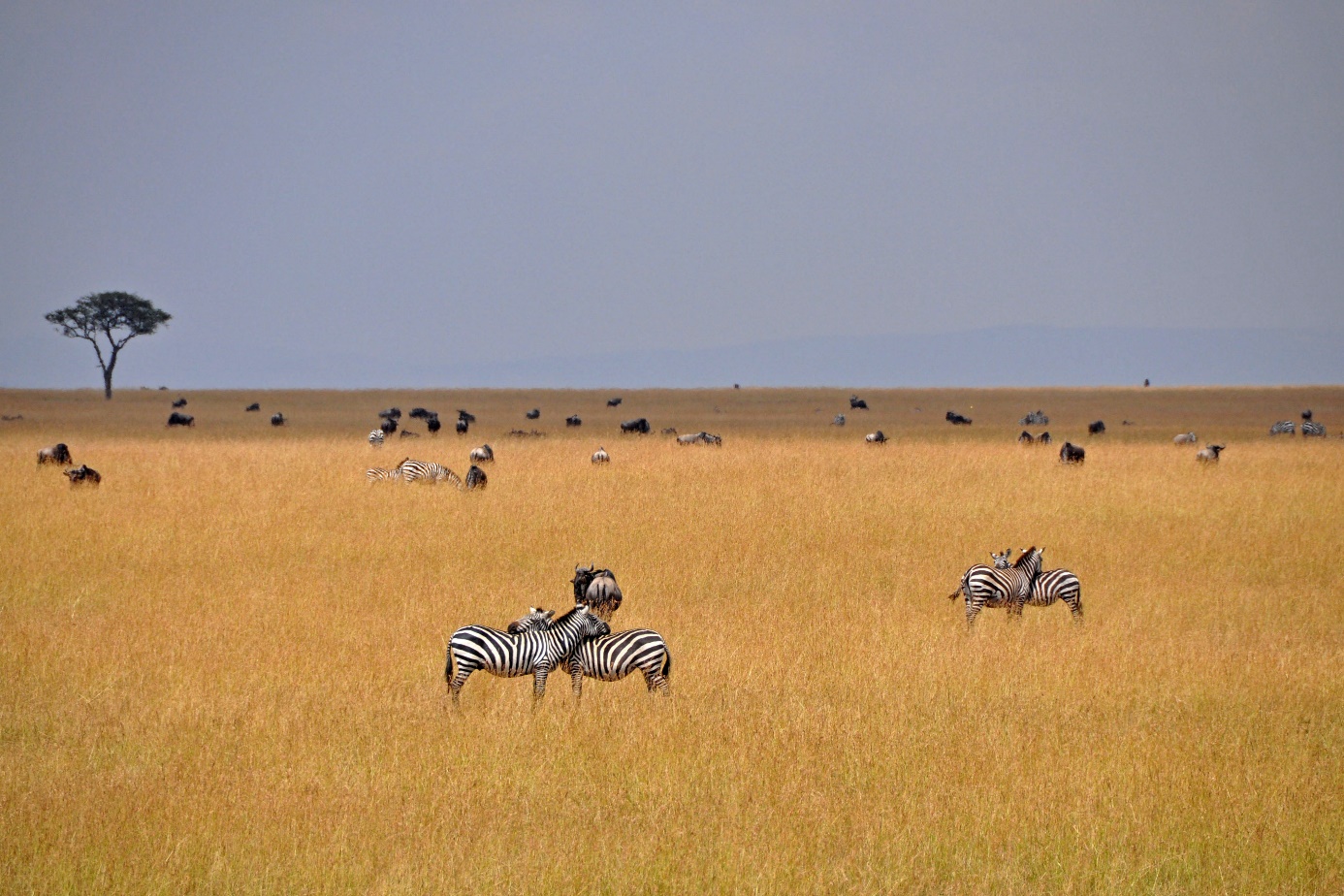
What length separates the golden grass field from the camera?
23.9ft

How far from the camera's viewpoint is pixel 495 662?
9594 mm

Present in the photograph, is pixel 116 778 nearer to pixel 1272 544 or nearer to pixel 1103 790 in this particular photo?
pixel 1103 790

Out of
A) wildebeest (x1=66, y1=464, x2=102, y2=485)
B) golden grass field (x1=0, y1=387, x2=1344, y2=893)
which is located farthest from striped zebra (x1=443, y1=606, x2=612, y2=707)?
wildebeest (x1=66, y1=464, x2=102, y2=485)

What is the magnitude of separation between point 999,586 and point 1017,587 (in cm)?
33

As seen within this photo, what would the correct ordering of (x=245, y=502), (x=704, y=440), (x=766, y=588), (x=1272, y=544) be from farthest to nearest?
(x=704, y=440) < (x=245, y=502) < (x=1272, y=544) < (x=766, y=588)

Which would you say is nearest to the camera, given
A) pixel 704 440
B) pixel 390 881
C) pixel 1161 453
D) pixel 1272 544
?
pixel 390 881

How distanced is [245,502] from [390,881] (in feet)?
56.4

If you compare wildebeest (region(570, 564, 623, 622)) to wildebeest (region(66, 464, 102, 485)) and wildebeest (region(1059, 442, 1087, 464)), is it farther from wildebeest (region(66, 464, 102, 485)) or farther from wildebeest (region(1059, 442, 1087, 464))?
wildebeest (region(1059, 442, 1087, 464))

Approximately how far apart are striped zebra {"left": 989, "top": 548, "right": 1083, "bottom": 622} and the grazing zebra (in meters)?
14.8

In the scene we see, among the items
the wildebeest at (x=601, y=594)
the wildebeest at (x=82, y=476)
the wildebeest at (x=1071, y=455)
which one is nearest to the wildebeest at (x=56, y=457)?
the wildebeest at (x=82, y=476)

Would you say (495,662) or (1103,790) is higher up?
(495,662)

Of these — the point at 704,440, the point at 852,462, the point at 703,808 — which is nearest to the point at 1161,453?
the point at 852,462

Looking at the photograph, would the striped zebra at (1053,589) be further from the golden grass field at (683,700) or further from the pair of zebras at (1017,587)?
the golden grass field at (683,700)

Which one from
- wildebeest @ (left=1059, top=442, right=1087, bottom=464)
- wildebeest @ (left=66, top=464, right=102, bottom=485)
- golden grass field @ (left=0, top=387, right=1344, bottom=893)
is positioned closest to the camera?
golden grass field @ (left=0, top=387, right=1344, bottom=893)
